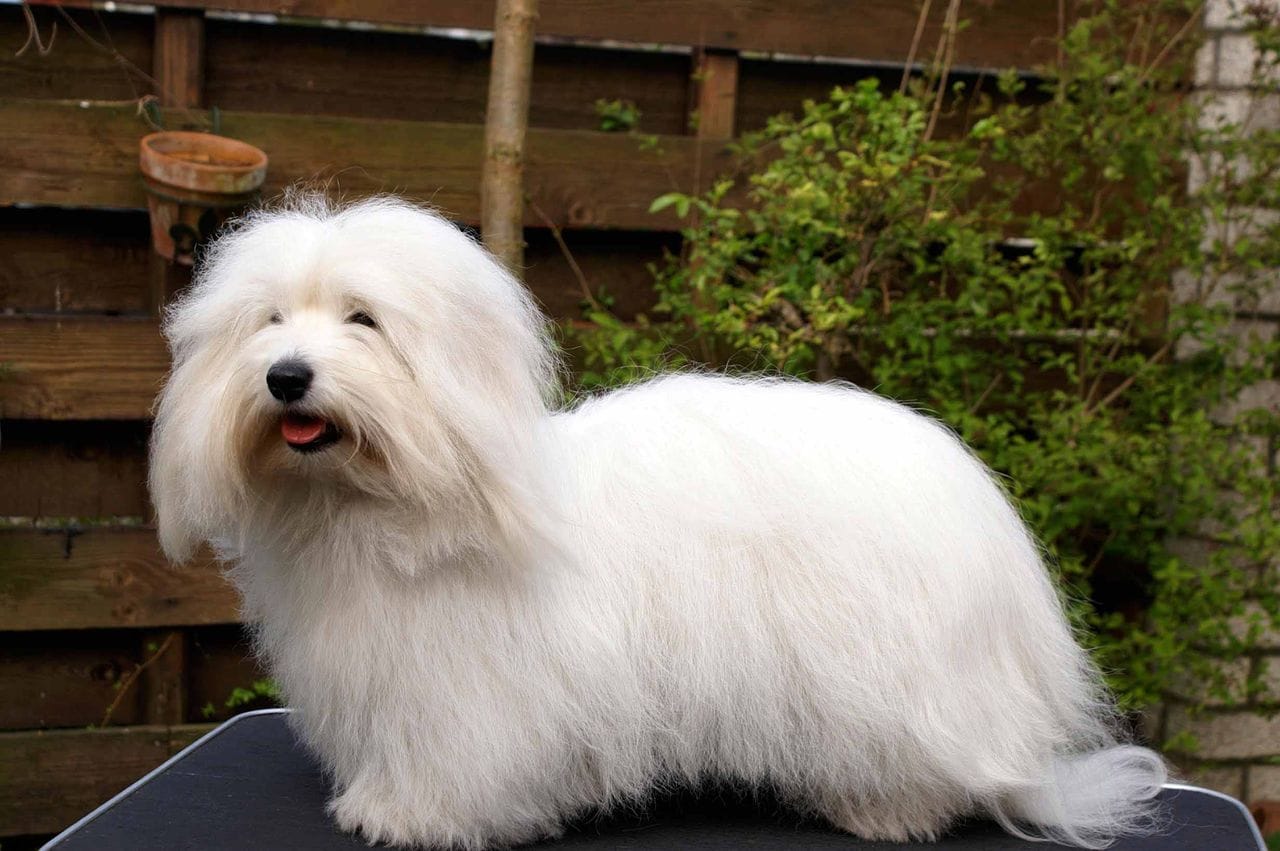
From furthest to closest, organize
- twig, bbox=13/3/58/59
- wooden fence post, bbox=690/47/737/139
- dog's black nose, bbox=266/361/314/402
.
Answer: wooden fence post, bbox=690/47/737/139 < twig, bbox=13/3/58/59 < dog's black nose, bbox=266/361/314/402

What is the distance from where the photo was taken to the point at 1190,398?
3482 mm

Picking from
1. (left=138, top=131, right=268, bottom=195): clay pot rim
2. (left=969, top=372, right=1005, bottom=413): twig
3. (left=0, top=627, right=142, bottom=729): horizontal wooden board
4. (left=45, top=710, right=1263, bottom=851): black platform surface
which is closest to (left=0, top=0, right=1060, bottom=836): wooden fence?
(left=0, top=627, right=142, bottom=729): horizontal wooden board

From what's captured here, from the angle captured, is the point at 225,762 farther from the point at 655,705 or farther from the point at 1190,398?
the point at 1190,398

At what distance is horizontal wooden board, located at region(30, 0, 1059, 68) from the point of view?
3.24 m

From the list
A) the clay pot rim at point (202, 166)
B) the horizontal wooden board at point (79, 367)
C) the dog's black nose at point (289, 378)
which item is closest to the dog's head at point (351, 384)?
the dog's black nose at point (289, 378)

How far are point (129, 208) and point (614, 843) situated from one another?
6.41 feet

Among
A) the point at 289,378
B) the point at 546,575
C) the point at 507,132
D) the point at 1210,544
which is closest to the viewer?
the point at 289,378

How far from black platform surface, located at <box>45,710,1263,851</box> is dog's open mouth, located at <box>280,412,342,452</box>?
609 mm

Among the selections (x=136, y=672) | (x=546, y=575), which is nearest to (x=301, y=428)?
(x=546, y=575)

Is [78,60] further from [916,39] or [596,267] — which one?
[916,39]

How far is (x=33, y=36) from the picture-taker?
3062 millimetres

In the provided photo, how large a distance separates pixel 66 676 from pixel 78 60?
1471 millimetres

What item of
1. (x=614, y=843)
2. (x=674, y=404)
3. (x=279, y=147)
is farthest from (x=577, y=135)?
(x=614, y=843)

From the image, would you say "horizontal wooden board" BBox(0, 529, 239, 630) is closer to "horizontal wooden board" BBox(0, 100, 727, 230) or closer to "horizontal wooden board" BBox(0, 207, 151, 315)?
"horizontal wooden board" BBox(0, 207, 151, 315)
